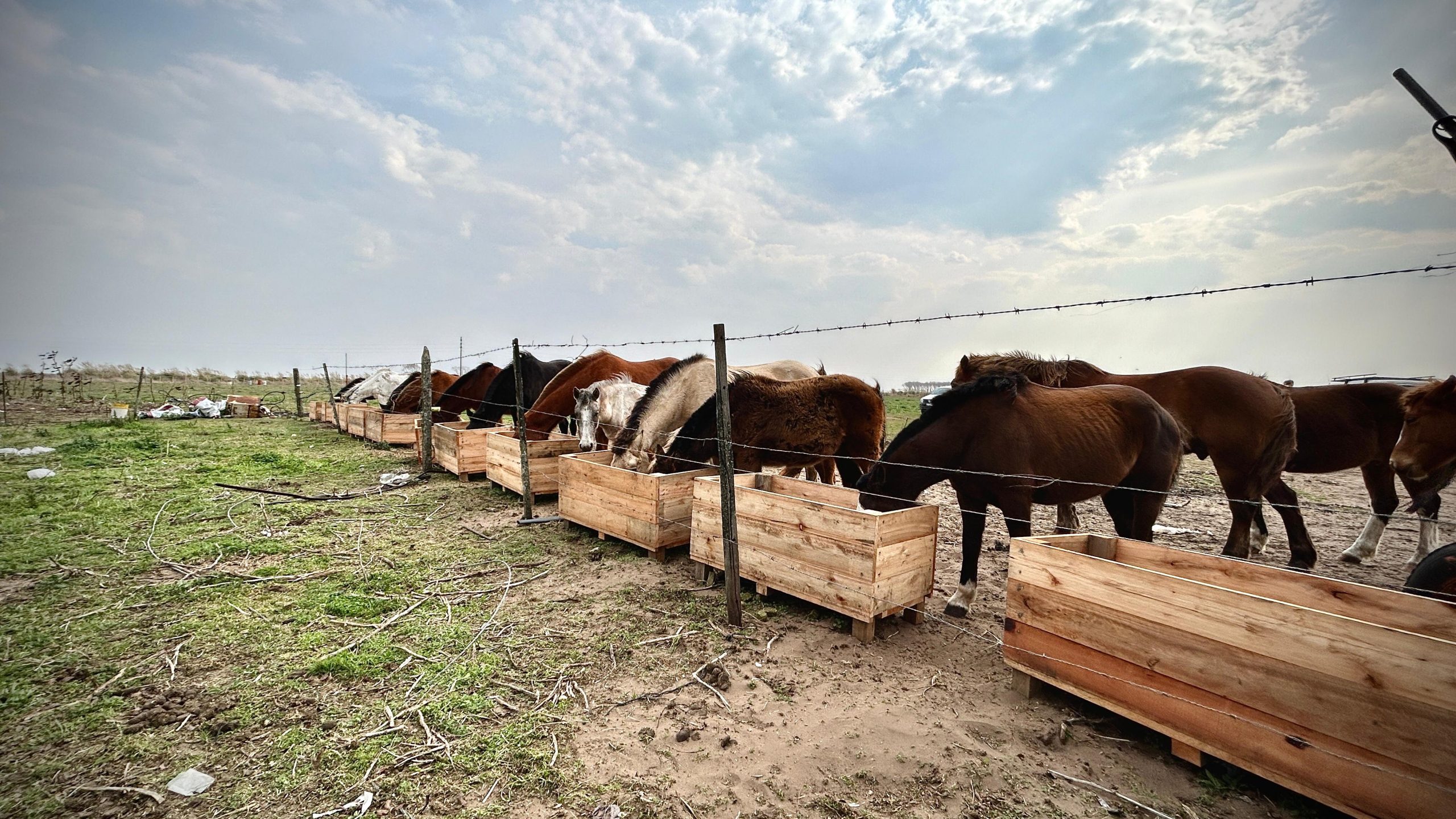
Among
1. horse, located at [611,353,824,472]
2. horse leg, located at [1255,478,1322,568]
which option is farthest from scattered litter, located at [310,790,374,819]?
horse leg, located at [1255,478,1322,568]

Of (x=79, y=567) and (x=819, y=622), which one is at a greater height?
(x=79, y=567)

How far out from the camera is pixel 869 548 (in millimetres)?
3461

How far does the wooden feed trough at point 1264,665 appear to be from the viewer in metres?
1.89

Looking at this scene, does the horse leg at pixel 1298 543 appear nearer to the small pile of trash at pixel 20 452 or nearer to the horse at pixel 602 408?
the horse at pixel 602 408

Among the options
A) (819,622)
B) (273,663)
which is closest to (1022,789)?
(819,622)

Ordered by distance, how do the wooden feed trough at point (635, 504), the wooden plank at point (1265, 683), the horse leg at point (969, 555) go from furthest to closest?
the wooden feed trough at point (635, 504) → the horse leg at point (969, 555) → the wooden plank at point (1265, 683)

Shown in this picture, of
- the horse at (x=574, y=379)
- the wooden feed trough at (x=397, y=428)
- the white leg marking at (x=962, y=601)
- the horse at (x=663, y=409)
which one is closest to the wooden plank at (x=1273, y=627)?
the white leg marking at (x=962, y=601)

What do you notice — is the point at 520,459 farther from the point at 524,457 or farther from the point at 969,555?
the point at 969,555

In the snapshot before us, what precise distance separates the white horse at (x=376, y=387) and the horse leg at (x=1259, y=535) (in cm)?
1933

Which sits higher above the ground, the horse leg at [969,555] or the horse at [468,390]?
the horse at [468,390]

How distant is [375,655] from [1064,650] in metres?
4.04

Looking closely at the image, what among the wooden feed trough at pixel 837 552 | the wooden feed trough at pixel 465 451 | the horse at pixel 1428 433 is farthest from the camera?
the wooden feed trough at pixel 465 451

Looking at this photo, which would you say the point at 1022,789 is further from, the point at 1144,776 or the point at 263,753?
the point at 263,753

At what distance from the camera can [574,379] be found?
9.32 metres
